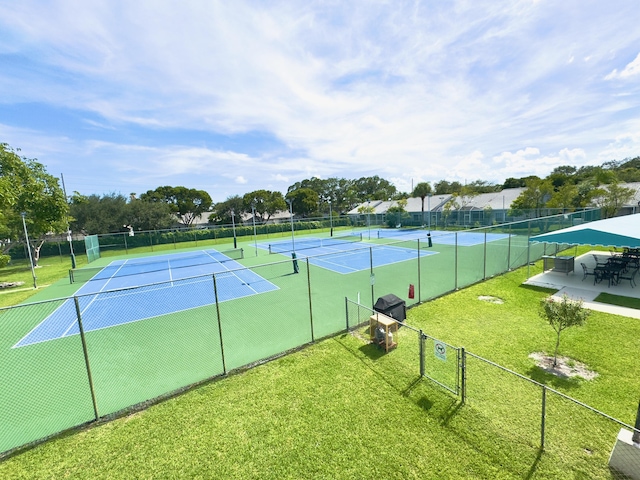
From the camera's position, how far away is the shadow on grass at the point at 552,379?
5962 mm

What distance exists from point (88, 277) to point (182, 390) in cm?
2003

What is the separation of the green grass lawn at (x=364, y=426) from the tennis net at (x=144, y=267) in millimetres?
13744

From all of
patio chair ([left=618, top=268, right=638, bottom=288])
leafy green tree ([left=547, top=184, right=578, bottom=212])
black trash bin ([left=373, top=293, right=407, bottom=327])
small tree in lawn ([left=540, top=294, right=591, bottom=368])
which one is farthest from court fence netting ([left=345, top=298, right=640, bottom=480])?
leafy green tree ([left=547, top=184, right=578, bottom=212])

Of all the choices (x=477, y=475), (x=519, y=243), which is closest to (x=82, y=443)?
(x=477, y=475)

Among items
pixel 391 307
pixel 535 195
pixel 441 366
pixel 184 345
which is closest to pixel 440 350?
pixel 441 366

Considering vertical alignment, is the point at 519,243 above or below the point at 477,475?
above

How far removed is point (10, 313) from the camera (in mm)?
13094

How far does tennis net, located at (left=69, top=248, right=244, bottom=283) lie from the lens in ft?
67.8

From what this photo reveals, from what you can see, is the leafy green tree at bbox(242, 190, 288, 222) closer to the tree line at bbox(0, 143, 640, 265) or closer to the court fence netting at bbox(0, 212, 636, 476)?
the tree line at bbox(0, 143, 640, 265)

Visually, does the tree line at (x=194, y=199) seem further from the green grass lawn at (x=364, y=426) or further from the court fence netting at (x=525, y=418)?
the court fence netting at (x=525, y=418)

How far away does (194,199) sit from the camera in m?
72.9

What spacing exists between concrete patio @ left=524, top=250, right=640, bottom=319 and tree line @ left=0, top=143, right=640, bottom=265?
18.5m

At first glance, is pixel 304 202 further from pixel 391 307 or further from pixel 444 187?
pixel 391 307

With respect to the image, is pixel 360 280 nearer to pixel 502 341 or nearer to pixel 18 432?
pixel 502 341
